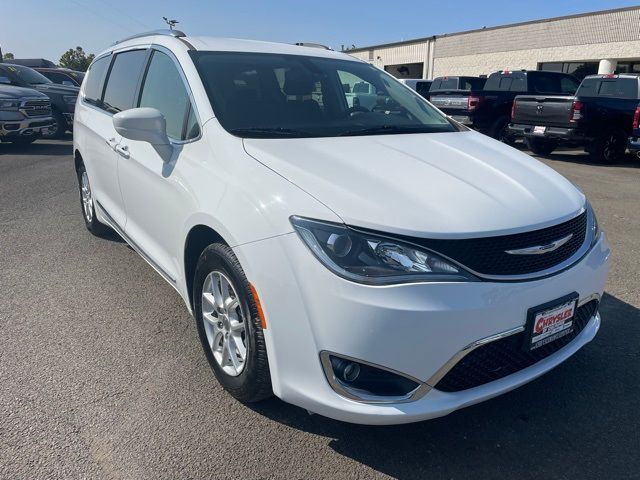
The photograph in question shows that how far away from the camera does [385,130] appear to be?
318 centimetres

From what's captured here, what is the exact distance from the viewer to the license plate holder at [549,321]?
218cm

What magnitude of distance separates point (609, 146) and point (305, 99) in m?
10.1

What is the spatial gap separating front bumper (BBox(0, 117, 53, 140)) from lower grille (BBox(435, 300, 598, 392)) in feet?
39.4

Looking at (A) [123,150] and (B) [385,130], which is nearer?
(B) [385,130]

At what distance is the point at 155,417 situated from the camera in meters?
2.59

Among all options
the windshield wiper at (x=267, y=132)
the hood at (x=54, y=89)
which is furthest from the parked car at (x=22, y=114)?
the windshield wiper at (x=267, y=132)

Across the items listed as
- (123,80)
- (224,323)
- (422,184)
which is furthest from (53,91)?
(422,184)

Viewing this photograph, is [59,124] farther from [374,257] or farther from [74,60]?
[74,60]

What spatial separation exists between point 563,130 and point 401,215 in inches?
402

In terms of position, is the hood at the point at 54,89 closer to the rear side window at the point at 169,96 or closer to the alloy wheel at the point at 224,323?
the rear side window at the point at 169,96

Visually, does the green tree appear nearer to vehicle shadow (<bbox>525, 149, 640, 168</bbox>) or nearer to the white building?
the white building

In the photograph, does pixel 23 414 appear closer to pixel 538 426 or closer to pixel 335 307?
pixel 335 307

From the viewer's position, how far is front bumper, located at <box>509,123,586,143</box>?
10734 millimetres

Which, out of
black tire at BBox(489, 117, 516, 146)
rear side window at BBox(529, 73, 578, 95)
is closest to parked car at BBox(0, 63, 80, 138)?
black tire at BBox(489, 117, 516, 146)
